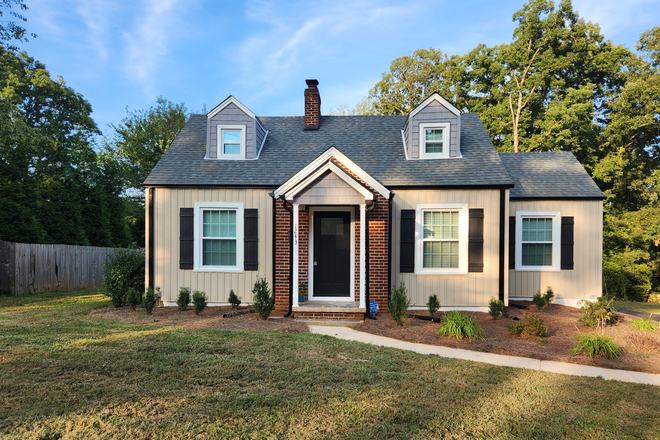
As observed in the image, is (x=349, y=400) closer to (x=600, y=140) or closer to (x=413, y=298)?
(x=413, y=298)

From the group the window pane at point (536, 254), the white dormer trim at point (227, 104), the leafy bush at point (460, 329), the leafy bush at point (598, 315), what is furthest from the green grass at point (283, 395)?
the white dormer trim at point (227, 104)

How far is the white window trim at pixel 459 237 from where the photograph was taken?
9633 mm

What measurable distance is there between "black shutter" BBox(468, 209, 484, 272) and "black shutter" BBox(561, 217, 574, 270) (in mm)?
2778

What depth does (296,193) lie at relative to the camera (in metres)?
8.49

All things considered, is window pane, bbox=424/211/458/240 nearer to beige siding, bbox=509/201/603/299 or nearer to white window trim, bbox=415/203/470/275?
white window trim, bbox=415/203/470/275

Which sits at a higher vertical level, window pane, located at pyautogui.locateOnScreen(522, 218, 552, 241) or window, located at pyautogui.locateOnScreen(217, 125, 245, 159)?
window, located at pyautogui.locateOnScreen(217, 125, 245, 159)

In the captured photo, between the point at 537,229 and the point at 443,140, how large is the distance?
12.1 ft

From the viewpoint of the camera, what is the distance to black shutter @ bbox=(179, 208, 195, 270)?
32.4 feet

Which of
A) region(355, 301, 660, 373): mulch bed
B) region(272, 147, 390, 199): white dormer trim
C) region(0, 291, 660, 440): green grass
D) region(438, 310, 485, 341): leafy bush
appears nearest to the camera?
region(0, 291, 660, 440): green grass

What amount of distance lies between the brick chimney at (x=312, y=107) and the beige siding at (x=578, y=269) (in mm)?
6568

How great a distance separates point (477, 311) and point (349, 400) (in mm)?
6764

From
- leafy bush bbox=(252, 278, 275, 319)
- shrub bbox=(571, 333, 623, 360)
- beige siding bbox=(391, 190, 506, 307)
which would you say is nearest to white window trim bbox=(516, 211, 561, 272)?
beige siding bbox=(391, 190, 506, 307)

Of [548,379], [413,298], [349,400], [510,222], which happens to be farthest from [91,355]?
[510,222]

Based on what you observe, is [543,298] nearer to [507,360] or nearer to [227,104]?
[507,360]
